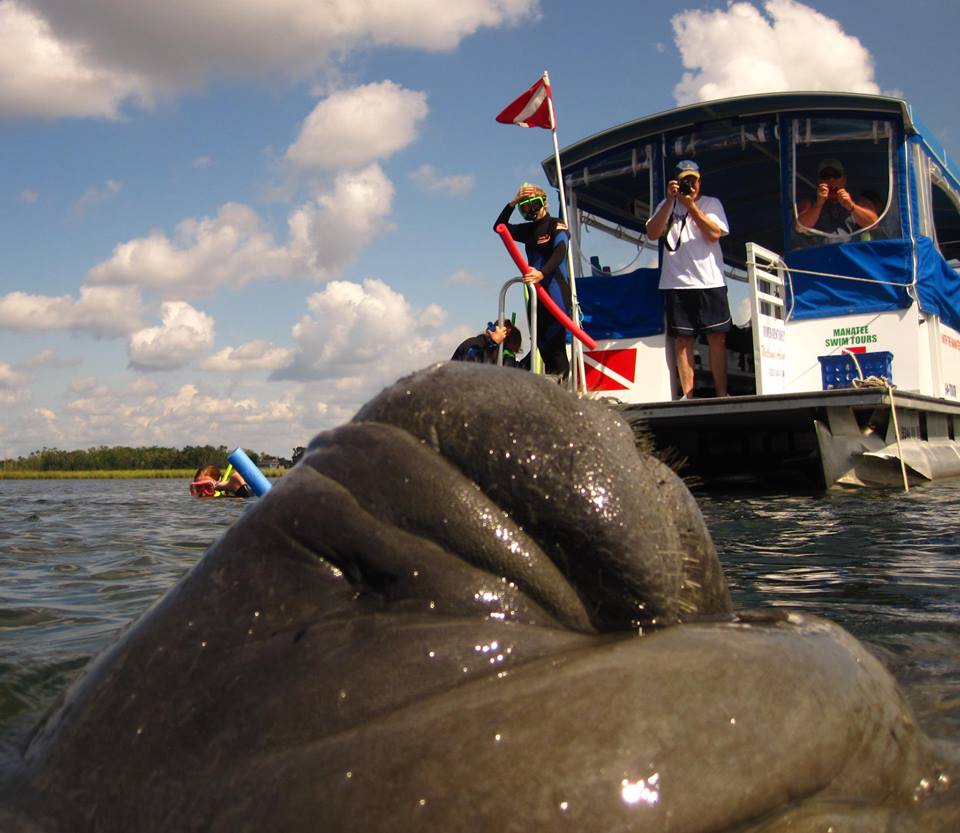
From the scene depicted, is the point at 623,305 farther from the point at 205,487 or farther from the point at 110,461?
the point at 110,461

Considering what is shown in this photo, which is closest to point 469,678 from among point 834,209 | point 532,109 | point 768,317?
point 768,317

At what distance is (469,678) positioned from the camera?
1730mm

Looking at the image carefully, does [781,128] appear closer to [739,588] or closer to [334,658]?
[739,588]

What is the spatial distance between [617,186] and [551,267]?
4.98m

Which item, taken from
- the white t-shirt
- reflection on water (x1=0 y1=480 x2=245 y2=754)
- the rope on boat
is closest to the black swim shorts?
the white t-shirt

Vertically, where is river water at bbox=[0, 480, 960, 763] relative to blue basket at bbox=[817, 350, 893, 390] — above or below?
below

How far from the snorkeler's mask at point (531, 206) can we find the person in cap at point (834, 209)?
12.2ft

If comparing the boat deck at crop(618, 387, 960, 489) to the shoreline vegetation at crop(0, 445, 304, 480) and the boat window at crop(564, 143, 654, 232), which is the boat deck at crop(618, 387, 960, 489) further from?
the shoreline vegetation at crop(0, 445, 304, 480)

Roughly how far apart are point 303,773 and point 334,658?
215 mm

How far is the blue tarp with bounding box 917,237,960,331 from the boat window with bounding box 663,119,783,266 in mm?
2327

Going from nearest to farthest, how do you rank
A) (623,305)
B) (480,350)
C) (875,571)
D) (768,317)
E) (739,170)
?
(875,571), (480,350), (768,317), (623,305), (739,170)

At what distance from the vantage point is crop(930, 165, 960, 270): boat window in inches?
509

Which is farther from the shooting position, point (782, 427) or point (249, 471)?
point (782, 427)

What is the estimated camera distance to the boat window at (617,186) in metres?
13.0
